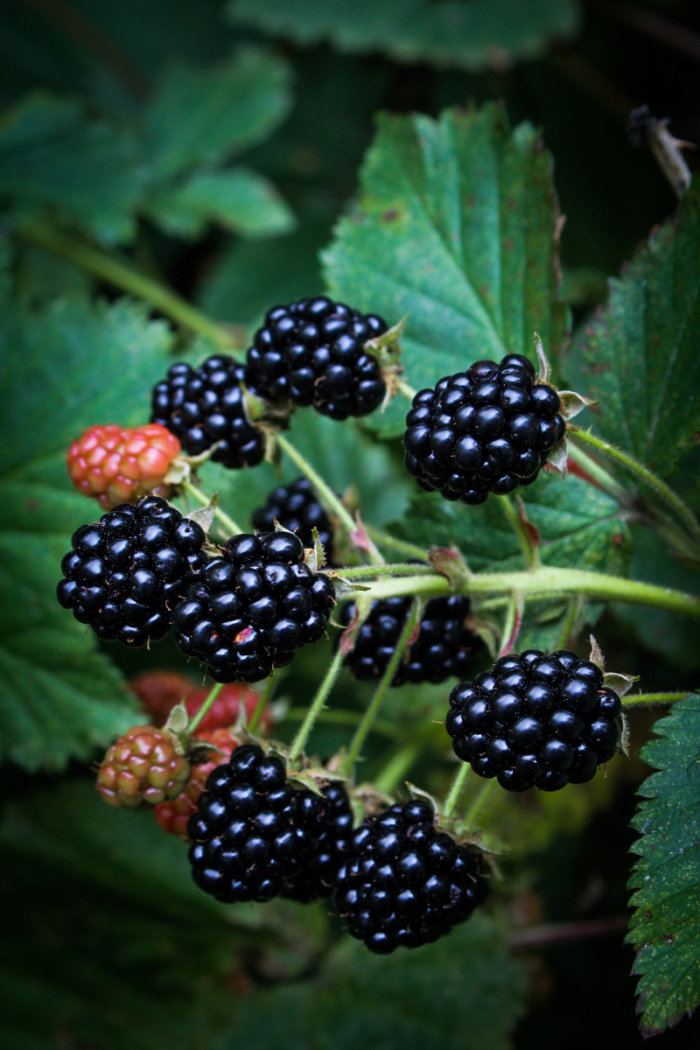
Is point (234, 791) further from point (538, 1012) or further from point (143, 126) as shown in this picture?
point (143, 126)

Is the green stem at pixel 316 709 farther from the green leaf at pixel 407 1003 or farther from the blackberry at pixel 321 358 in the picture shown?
the green leaf at pixel 407 1003

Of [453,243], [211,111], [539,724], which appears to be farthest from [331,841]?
[211,111]

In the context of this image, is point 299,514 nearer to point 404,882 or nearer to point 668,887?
point 404,882

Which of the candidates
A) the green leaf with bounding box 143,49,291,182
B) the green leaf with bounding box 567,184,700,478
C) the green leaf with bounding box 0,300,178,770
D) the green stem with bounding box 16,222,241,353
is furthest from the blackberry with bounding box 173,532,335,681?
the green leaf with bounding box 143,49,291,182

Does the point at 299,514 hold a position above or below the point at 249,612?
below

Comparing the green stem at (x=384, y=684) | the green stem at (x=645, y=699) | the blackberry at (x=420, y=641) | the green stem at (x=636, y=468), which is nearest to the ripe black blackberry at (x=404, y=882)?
the green stem at (x=384, y=684)

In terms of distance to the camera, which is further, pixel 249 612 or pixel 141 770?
pixel 141 770
